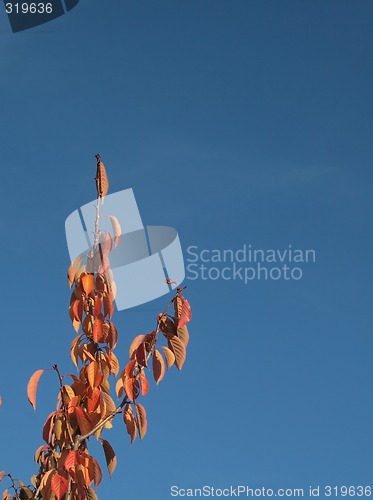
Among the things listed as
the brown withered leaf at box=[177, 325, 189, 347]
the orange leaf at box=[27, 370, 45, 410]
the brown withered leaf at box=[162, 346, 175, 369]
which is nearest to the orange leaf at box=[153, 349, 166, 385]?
the brown withered leaf at box=[162, 346, 175, 369]

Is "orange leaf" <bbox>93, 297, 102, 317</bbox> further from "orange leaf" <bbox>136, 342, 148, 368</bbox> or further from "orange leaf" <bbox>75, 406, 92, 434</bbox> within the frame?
"orange leaf" <bbox>75, 406, 92, 434</bbox>

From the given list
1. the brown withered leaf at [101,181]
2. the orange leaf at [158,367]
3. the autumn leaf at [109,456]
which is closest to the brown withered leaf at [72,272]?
the brown withered leaf at [101,181]

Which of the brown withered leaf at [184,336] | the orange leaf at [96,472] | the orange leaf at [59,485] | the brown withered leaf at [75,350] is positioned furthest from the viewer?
the brown withered leaf at [75,350]

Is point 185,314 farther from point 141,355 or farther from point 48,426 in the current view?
point 48,426

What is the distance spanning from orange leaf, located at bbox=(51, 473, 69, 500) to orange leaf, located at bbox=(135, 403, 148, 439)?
1.33 feet

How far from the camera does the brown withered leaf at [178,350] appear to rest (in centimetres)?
336

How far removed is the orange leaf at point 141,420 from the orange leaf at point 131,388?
0.07m

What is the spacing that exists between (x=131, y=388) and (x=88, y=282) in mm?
582

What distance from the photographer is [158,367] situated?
3.32 metres

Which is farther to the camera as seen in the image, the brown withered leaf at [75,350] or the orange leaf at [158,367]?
the brown withered leaf at [75,350]

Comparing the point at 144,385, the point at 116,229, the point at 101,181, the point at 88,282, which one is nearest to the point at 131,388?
the point at 144,385


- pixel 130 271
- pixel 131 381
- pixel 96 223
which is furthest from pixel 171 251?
pixel 131 381

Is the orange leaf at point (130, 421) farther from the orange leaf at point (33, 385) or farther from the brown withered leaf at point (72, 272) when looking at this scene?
the brown withered leaf at point (72, 272)

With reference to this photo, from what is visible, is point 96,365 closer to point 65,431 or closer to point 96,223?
point 65,431
